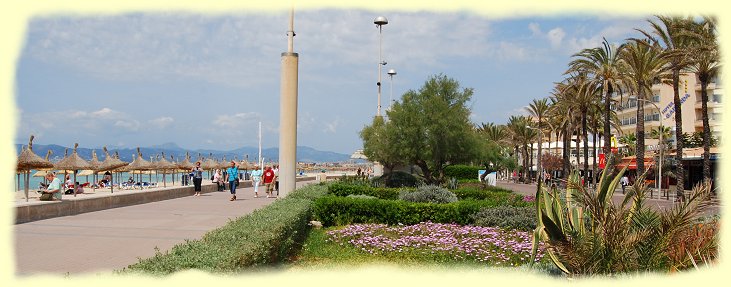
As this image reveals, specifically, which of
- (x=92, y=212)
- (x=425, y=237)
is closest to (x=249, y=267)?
(x=425, y=237)

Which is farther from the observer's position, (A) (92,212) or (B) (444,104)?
(B) (444,104)

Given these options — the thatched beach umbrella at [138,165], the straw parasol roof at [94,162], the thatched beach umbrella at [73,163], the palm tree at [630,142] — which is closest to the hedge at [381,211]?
the thatched beach umbrella at [73,163]

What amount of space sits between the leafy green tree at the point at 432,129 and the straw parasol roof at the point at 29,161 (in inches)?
684

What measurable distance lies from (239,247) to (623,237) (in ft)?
13.2

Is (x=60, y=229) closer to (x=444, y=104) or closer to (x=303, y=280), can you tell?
(x=303, y=280)

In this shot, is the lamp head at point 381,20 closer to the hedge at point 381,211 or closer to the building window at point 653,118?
the hedge at point 381,211

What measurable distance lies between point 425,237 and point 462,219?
3022mm

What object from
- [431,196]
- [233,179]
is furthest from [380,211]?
[233,179]

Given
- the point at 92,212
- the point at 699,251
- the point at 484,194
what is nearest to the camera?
the point at 699,251

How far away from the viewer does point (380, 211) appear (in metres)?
15.2

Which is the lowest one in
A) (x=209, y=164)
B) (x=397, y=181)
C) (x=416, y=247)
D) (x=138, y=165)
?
(x=416, y=247)

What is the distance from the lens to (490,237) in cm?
1233

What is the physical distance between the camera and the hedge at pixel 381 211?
15094 mm

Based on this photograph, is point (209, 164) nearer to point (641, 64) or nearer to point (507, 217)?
point (641, 64)
